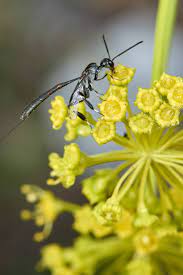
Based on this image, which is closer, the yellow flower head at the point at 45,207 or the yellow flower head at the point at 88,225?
the yellow flower head at the point at 88,225

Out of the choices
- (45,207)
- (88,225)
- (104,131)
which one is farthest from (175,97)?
(45,207)

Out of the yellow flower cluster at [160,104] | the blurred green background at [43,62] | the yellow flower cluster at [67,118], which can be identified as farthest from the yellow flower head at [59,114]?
the blurred green background at [43,62]

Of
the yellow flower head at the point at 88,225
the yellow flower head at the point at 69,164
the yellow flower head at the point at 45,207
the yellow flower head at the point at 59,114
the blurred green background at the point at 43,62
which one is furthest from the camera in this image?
Answer: the blurred green background at the point at 43,62

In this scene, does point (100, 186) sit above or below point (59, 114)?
below

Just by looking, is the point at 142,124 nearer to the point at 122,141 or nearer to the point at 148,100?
the point at 148,100

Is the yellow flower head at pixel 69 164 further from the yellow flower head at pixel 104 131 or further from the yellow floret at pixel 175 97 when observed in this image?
the yellow floret at pixel 175 97

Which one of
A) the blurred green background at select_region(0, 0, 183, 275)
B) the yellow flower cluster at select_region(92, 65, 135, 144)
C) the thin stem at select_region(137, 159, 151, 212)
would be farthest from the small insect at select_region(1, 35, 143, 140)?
the blurred green background at select_region(0, 0, 183, 275)
